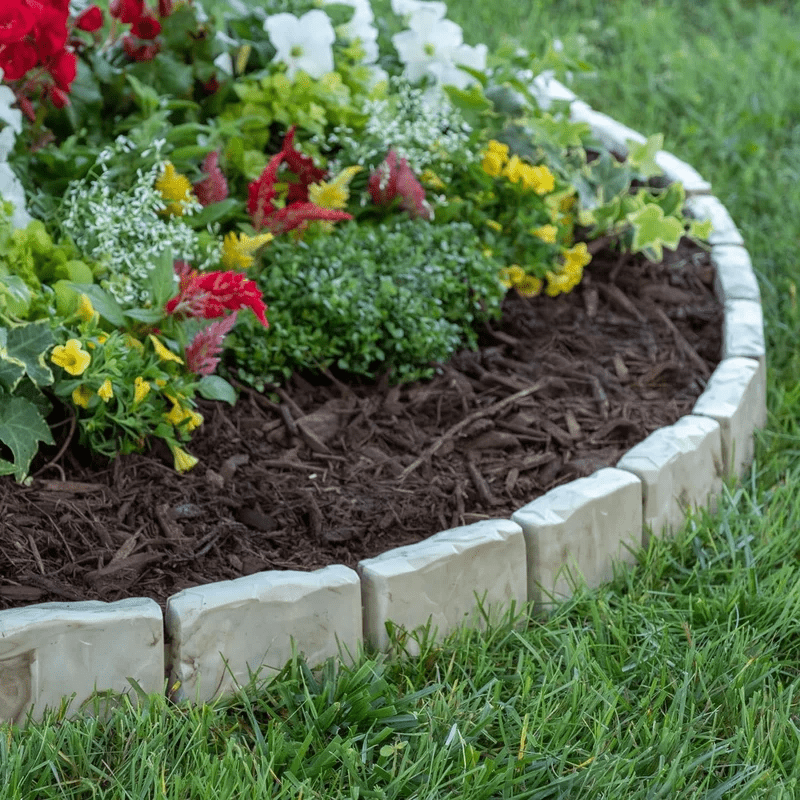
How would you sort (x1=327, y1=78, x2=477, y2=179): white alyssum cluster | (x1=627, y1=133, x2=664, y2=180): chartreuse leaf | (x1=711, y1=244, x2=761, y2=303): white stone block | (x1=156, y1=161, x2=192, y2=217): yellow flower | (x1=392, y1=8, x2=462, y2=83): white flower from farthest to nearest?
(x1=627, y1=133, x2=664, y2=180): chartreuse leaf, (x1=392, y1=8, x2=462, y2=83): white flower, (x1=711, y1=244, x2=761, y2=303): white stone block, (x1=327, y1=78, x2=477, y2=179): white alyssum cluster, (x1=156, y1=161, x2=192, y2=217): yellow flower

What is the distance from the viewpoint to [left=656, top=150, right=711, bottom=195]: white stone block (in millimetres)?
3344

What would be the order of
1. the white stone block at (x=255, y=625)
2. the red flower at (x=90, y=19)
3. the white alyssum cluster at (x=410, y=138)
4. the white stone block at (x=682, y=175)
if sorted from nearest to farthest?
1. the white stone block at (x=255, y=625)
2. the red flower at (x=90, y=19)
3. the white alyssum cluster at (x=410, y=138)
4. the white stone block at (x=682, y=175)

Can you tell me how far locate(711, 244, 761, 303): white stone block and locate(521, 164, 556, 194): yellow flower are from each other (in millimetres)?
549

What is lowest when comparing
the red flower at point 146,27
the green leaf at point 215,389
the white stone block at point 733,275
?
the white stone block at point 733,275

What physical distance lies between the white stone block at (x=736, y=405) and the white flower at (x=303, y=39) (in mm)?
1305

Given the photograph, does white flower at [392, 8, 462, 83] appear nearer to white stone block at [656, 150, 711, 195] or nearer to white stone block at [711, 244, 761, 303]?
white stone block at [656, 150, 711, 195]

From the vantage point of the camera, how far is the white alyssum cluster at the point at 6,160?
2268mm

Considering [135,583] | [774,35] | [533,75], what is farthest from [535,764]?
[774,35]

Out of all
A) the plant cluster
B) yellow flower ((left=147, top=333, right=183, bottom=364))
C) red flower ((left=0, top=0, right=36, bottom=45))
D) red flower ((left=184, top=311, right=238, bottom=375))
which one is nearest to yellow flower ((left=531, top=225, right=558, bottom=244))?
the plant cluster

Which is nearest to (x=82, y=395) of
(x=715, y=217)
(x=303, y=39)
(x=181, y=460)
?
(x=181, y=460)

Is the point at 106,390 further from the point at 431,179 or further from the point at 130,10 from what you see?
the point at 431,179

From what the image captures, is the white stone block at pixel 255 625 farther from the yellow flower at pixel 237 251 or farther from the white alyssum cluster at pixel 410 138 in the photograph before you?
the white alyssum cluster at pixel 410 138

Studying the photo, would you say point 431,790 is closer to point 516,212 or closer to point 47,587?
point 47,587

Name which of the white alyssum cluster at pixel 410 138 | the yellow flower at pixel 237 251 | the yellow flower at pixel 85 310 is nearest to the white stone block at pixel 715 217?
the white alyssum cluster at pixel 410 138
